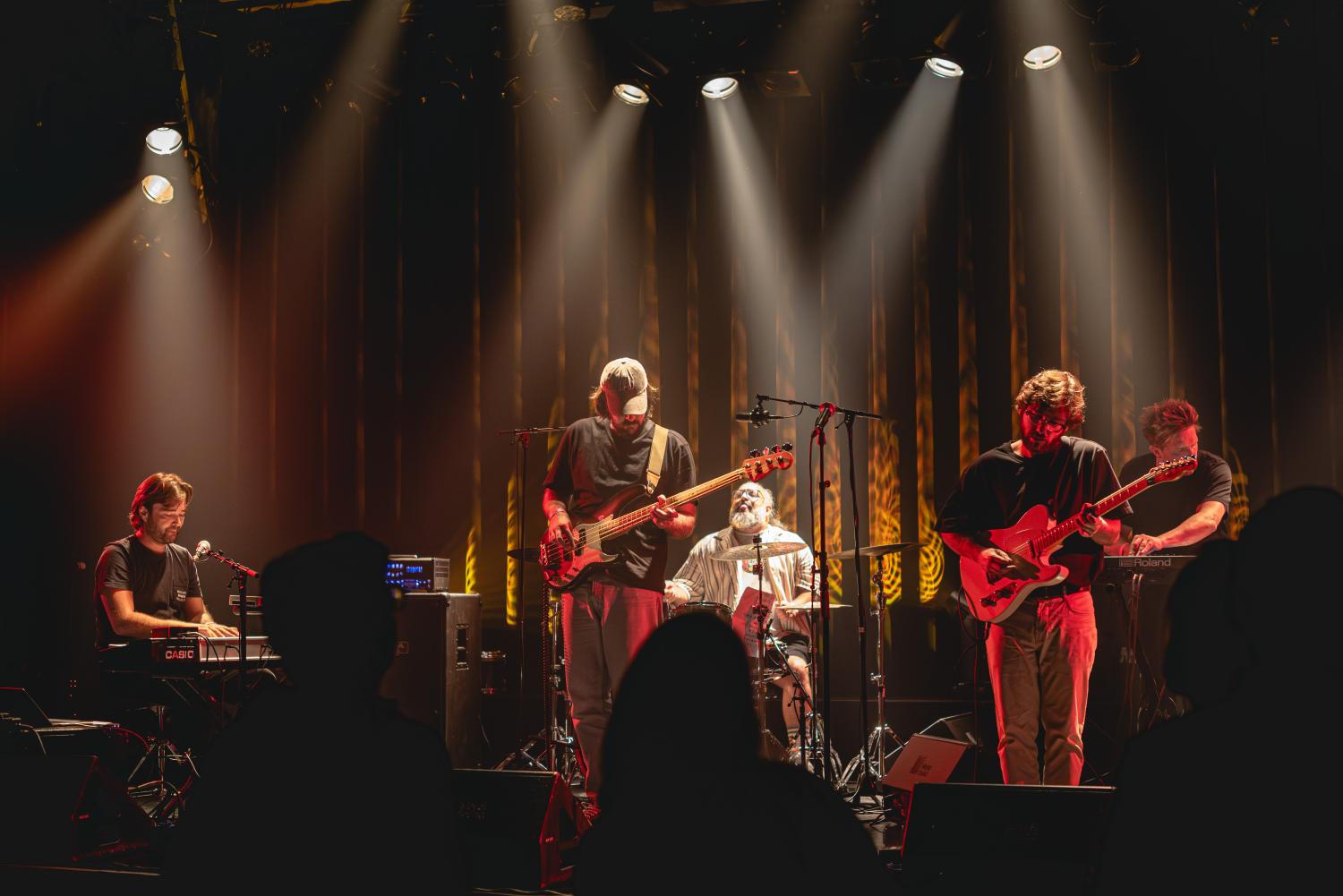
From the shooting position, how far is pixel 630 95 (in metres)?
8.38

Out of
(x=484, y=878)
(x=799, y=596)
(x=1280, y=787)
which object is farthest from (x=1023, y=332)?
(x=1280, y=787)

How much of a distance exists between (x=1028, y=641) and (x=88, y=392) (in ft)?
26.9

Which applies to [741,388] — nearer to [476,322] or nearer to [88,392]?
[476,322]

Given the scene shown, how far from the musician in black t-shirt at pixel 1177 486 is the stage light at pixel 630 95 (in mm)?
4212

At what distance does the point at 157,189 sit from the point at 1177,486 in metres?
7.76

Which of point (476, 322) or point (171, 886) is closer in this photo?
point (171, 886)

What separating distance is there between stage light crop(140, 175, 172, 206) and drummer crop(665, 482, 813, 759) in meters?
5.07

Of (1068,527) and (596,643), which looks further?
(596,643)

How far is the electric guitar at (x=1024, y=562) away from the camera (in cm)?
480

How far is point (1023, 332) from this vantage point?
7.97 m

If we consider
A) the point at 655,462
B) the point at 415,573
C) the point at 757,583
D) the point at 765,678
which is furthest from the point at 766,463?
the point at 415,573

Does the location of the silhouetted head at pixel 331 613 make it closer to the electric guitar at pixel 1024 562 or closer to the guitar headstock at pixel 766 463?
the electric guitar at pixel 1024 562

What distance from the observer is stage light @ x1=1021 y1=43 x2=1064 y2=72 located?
760cm

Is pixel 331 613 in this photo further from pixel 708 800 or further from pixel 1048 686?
pixel 1048 686
